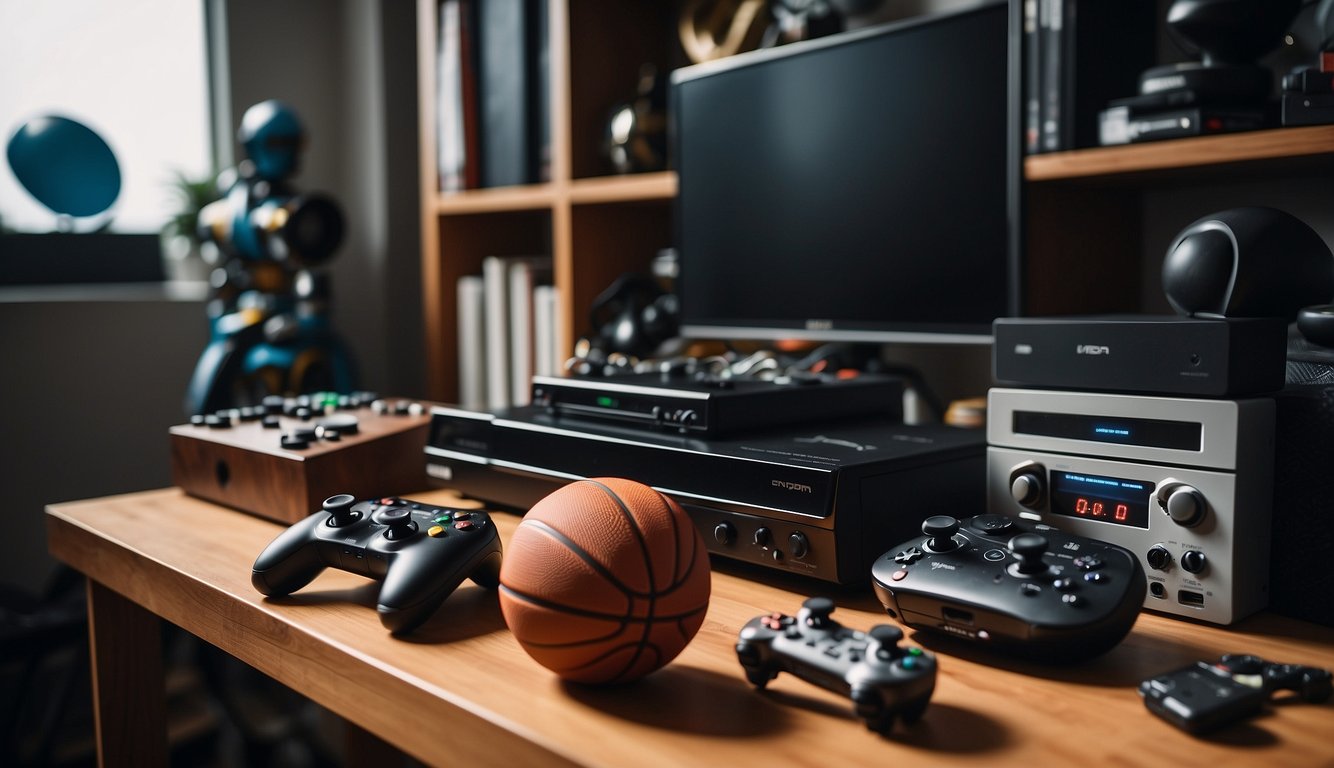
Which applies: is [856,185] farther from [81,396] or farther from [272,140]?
[81,396]

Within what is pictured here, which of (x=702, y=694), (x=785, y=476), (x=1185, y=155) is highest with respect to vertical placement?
(x=1185, y=155)

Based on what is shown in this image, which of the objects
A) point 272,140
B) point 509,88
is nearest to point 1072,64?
point 509,88

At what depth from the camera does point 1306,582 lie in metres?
0.81

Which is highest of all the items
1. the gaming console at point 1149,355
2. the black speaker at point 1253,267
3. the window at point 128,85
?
the window at point 128,85

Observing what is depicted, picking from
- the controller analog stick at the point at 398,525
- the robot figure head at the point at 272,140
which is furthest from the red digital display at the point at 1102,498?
the robot figure head at the point at 272,140

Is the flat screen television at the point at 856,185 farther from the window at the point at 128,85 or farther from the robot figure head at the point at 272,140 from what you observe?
the window at the point at 128,85

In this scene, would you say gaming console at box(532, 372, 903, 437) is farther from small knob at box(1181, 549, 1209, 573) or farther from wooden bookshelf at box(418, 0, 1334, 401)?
small knob at box(1181, 549, 1209, 573)

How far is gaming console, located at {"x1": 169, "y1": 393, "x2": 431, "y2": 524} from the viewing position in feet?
3.85

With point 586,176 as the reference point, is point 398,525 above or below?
below

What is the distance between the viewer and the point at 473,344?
2008mm

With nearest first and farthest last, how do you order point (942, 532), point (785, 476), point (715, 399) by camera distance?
point (942, 532) → point (785, 476) → point (715, 399)

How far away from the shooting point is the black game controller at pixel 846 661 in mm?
592

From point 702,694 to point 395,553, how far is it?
0.30m

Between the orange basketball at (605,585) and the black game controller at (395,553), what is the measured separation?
0.39ft
